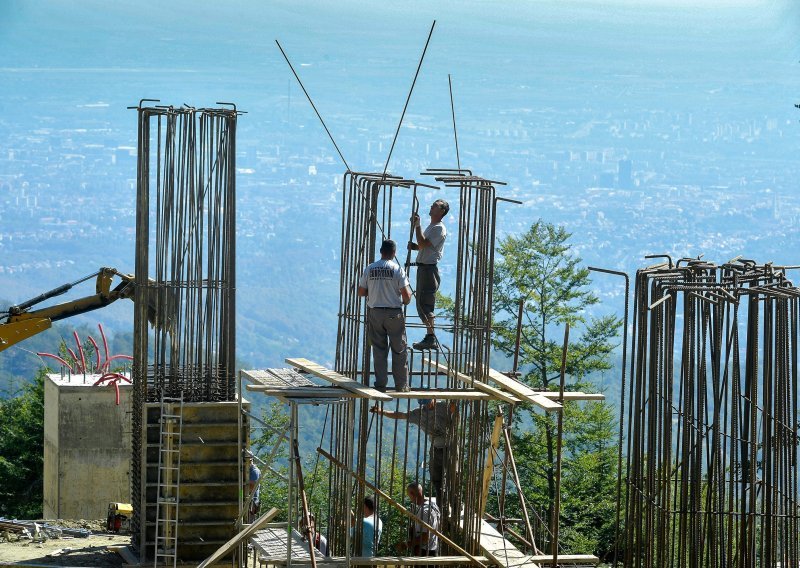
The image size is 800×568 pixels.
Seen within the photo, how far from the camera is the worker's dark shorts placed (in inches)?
683

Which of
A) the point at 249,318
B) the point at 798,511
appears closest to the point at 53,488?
the point at 798,511

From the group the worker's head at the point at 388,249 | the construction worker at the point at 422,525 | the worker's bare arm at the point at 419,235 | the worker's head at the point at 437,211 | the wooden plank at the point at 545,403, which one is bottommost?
the construction worker at the point at 422,525

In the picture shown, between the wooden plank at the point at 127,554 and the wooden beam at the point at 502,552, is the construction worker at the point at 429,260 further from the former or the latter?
the wooden plank at the point at 127,554

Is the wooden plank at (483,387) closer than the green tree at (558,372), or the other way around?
the wooden plank at (483,387)

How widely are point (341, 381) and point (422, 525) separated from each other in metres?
2.18

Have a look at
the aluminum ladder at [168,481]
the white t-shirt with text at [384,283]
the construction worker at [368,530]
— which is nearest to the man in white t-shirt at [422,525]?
the construction worker at [368,530]

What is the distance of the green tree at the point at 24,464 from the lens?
140 feet

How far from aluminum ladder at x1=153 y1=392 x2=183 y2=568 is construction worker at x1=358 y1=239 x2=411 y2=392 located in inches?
177

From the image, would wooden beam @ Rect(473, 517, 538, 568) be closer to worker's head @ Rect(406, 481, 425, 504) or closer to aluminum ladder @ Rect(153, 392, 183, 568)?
worker's head @ Rect(406, 481, 425, 504)

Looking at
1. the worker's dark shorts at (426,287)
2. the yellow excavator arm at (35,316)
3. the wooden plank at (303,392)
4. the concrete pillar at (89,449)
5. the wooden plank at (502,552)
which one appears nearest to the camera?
the wooden plank at (303,392)

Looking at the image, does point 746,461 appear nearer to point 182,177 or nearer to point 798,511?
point 798,511

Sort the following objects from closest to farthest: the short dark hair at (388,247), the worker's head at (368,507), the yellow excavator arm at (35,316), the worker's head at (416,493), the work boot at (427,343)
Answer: the short dark hair at (388,247), the worker's head at (416,493), the work boot at (427,343), the worker's head at (368,507), the yellow excavator arm at (35,316)

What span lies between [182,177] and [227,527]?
580 cm

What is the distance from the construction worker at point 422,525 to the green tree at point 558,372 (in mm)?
18411
